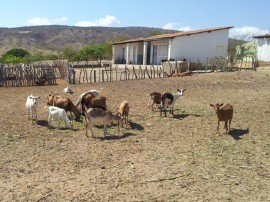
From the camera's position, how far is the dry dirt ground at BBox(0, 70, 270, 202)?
6.29 metres

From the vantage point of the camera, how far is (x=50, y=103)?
1197 centimetres

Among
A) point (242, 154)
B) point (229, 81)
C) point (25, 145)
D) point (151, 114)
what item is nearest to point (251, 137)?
point (242, 154)

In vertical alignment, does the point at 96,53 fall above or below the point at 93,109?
above

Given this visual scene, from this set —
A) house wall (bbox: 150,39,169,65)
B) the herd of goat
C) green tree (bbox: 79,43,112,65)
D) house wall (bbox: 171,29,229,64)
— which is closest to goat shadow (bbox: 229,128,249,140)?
the herd of goat

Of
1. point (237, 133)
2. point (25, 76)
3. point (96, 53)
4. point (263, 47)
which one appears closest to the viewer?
point (237, 133)

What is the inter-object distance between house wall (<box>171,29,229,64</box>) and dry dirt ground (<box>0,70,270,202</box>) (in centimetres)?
2082

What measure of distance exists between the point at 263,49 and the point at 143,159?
35.2m

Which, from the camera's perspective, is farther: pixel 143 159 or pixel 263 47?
pixel 263 47

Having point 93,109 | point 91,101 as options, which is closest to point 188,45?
point 91,101

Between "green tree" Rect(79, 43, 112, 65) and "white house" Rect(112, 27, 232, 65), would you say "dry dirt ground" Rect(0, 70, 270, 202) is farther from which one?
"green tree" Rect(79, 43, 112, 65)

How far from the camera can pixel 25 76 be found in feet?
72.9

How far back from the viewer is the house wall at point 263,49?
38469 millimetres

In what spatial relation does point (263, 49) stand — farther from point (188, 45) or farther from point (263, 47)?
point (188, 45)

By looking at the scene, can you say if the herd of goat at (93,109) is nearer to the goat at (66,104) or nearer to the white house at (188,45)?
the goat at (66,104)
